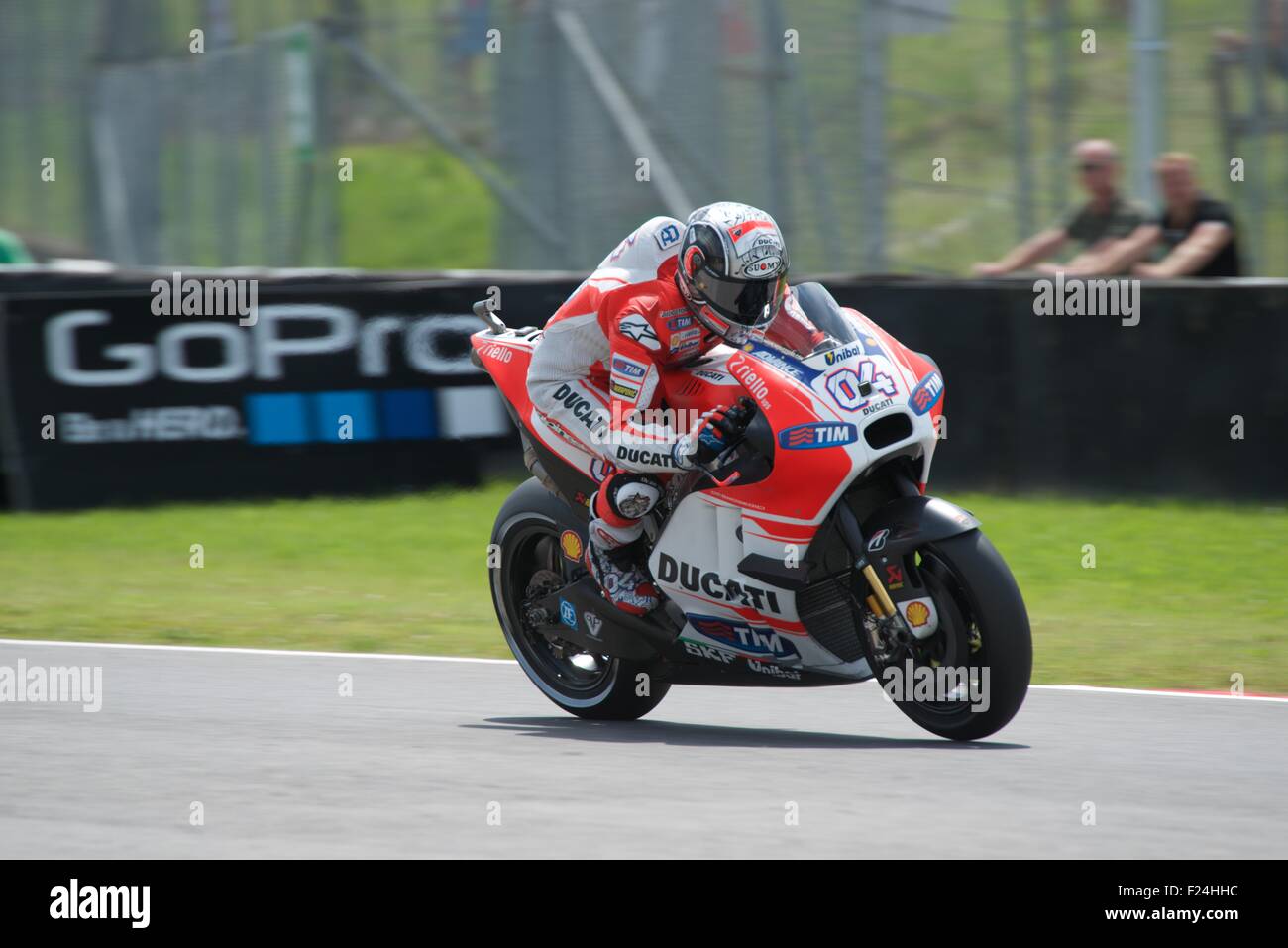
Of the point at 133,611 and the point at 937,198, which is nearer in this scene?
the point at 133,611

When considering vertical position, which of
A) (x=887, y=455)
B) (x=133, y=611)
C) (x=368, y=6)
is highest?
(x=368, y=6)

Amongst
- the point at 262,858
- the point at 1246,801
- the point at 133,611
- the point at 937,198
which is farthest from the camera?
the point at 937,198

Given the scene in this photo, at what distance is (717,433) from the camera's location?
20.0ft

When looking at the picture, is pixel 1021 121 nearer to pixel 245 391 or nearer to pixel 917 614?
pixel 245 391

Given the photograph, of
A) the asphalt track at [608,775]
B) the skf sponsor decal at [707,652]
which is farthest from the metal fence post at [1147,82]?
the skf sponsor decal at [707,652]

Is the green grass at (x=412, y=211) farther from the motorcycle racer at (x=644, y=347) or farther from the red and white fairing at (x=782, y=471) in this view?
the red and white fairing at (x=782, y=471)

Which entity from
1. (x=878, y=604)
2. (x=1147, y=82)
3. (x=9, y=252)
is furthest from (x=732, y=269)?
(x=9, y=252)

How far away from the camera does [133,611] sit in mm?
9734

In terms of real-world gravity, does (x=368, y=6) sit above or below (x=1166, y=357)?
above

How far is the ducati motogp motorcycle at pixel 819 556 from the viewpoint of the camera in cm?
579

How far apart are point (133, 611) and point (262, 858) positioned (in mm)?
5277

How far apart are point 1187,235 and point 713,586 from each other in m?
6.15
